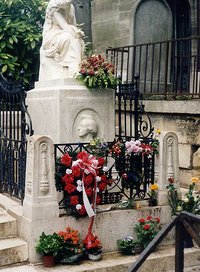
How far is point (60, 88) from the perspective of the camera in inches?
277

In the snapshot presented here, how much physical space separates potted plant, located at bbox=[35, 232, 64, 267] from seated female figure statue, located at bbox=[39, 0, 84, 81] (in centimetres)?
268

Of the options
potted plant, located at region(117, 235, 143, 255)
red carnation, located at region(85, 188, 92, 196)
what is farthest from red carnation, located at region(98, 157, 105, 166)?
potted plant, located at region(117, 235, 143, 255)

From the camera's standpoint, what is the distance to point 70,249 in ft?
18.9

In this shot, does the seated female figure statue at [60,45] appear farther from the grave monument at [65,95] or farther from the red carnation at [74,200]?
the red carnation at [74,200]

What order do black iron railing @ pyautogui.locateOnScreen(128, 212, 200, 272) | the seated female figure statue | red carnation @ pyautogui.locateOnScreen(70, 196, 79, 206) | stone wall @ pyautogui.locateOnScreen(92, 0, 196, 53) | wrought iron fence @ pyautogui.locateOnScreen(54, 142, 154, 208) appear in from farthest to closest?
stone wall @ pyautogui.locateOnScreen(92, 0, 196, 53), the seated female figure statue, wrought iron fence @ pyautogui.locateOnScreen(54, 142, 154, 208), red carnation @ pyautogui.locateOnScreen(70, 196, 79, 206), black iron railing @ pyautogui.locateOnScreen(128, 212, 200, 272)

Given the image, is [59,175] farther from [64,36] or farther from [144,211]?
[64,36]

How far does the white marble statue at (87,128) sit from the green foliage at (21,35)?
4.50 meters

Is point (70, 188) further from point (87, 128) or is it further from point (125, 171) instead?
point (87, 128)

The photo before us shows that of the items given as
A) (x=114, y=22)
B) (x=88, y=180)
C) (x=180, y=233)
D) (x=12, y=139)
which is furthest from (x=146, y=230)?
(x=114, y=22)

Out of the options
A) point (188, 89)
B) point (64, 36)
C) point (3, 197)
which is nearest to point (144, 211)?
point (3, 197)

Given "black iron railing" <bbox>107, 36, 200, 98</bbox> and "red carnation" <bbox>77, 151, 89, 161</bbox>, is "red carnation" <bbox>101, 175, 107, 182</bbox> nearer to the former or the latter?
"red carnation" <bbox>77, 151, 89, 161</bbox>

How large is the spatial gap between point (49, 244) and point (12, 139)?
7.56 ft

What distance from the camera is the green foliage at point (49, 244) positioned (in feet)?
18.4

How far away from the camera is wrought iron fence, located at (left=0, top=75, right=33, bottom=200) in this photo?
270 inches
